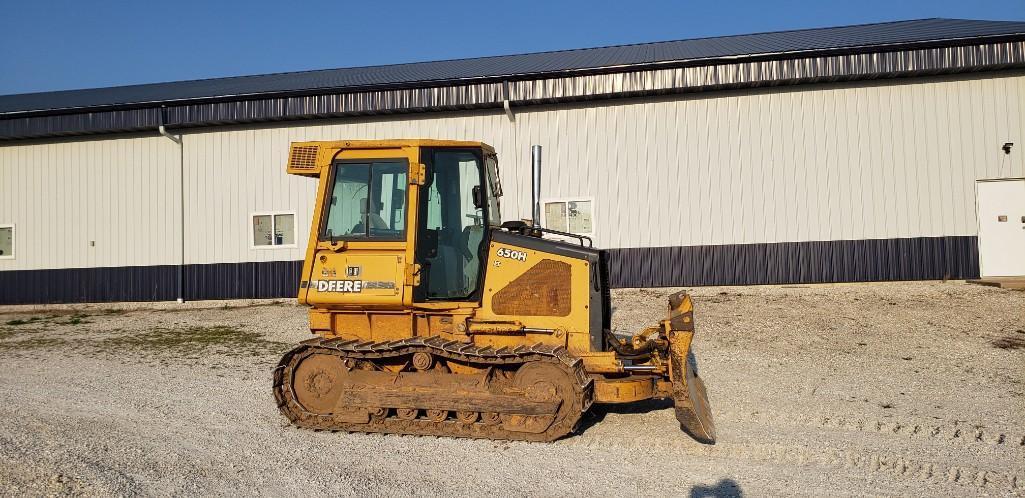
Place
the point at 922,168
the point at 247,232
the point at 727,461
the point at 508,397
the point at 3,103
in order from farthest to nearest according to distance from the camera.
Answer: the point at 3,103 < the point at 247,232 < the point at 922,168 < the point at 508,397 < the point at 727,461

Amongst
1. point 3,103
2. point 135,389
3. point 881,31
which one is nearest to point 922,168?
point 881,31

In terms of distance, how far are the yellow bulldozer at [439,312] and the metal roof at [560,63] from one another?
9285 mm

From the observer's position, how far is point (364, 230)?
698 cm

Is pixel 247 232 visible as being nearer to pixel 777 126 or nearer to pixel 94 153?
pixel 94 153

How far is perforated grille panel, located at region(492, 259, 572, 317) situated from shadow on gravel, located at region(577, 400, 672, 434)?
117cm

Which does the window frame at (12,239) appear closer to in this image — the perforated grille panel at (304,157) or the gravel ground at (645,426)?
the gravel ground at (645,426)

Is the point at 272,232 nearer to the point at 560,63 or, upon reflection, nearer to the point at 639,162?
the point at 560,63

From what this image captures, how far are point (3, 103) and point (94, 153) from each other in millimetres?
7583

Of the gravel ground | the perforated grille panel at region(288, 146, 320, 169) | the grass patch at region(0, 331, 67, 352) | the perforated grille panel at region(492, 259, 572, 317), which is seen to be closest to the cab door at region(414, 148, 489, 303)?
the perforated grille panel at region(492, 259, 572, 317)

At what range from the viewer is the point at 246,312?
16.3 m

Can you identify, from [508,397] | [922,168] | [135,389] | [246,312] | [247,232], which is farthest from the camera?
[247,232]

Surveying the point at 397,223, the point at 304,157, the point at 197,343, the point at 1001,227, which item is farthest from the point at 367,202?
the point at 1001,227

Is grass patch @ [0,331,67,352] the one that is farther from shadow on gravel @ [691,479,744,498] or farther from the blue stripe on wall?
shadow on gravel @ [691,479,744,498]

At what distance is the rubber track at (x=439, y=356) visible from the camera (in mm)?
6340
